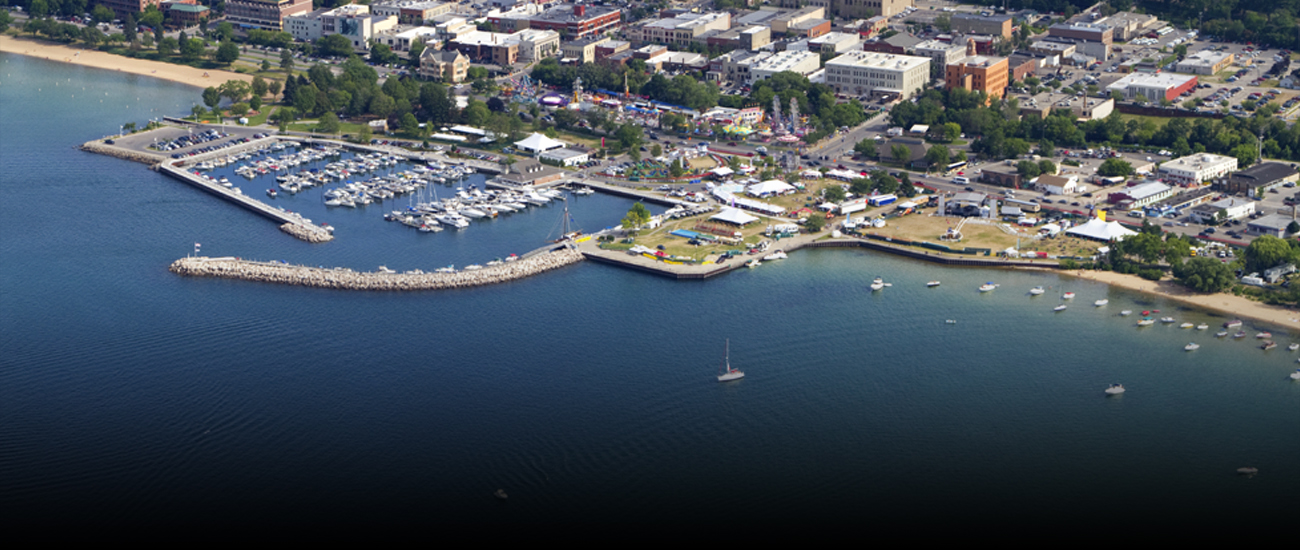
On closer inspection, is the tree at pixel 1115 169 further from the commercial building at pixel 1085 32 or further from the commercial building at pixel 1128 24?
the commercial building at pixel 1128 24

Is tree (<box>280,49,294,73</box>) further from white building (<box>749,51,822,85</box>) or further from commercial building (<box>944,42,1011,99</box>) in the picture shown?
commercial building (<box>944,42,1011,99</box>)

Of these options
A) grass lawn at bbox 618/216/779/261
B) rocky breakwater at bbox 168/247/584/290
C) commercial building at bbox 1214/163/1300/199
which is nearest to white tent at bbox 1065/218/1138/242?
commercial building at bbox 1214/163/1300/199

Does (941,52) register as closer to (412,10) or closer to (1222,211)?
(1222,211)

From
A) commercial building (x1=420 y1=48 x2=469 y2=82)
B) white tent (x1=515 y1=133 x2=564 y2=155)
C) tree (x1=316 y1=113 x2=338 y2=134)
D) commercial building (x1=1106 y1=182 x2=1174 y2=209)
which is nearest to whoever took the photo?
commercial building (x1=1106 y1=182 x2=1174 y2=209)

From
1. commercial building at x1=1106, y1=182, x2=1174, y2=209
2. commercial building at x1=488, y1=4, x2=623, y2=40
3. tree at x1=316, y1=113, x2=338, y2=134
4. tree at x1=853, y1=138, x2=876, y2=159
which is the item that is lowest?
commercial building at x1=1106, y1=182, x2=1174, y2=209

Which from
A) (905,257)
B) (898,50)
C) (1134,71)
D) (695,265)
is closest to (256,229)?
(695,265)

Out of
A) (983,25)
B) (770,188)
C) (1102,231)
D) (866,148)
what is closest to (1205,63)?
(983,25)
